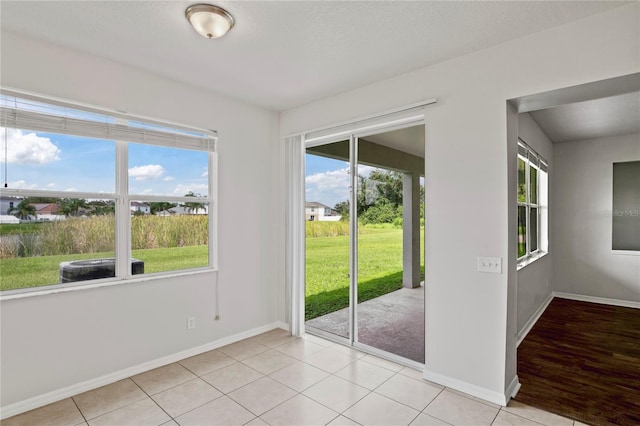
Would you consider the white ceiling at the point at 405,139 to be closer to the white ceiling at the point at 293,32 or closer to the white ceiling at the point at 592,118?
the white ceiling at the point at 293,32

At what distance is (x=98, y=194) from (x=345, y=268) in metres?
2.47

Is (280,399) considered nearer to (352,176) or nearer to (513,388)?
(513,388)

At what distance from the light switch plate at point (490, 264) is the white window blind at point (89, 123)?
281 cm

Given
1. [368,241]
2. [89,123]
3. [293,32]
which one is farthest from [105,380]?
[293,32]

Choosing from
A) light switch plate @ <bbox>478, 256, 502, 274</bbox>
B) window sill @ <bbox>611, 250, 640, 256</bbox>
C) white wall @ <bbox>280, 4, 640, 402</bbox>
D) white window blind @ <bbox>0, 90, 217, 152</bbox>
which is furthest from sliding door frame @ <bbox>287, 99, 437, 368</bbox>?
window sill @ <bbox>611, 250, 640, 256</bbox>

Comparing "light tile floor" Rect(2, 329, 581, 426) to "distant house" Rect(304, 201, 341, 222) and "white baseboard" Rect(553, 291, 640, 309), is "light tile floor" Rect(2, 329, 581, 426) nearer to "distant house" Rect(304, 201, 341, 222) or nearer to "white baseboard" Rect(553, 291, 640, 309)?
"distant house" Rect(304, 201, 341, 222)

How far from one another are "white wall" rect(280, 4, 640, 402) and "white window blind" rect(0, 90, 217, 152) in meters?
2.19

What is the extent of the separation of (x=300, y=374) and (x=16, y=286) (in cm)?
229

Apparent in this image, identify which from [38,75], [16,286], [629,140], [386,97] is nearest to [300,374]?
[16,286]

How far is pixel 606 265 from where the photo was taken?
206 inches

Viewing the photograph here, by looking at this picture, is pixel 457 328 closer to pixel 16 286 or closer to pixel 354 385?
pixel 354 385

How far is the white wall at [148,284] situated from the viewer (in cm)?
237

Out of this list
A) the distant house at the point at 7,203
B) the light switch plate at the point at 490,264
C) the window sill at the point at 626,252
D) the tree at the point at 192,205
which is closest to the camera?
the distant house at the point at 7,203

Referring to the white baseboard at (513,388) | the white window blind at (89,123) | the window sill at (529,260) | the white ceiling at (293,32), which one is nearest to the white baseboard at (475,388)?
the white baseboard at (513,388)
